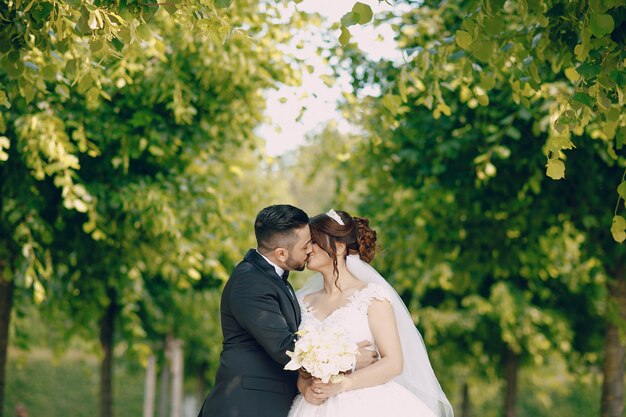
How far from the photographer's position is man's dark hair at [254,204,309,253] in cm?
470

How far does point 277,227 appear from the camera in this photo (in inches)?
185

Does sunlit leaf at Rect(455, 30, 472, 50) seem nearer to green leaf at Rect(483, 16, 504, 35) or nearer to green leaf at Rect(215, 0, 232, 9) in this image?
green leaf at Rect(483, 16, 504, 35)

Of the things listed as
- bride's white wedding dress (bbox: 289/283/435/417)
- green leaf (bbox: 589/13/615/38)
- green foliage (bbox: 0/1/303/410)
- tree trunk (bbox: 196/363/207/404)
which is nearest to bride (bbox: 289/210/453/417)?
bride's white wedding dress (bbox: 289/283/435/417)

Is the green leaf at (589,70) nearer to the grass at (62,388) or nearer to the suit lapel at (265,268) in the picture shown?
the suit lapel at (265,268)

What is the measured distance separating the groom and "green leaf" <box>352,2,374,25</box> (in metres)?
1.27

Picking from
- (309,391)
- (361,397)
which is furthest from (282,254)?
(361,397)

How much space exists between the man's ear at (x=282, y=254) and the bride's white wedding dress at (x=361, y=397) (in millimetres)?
419

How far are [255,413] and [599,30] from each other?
266 centimetres

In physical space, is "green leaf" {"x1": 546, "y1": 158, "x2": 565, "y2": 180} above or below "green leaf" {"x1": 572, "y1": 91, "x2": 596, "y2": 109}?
below

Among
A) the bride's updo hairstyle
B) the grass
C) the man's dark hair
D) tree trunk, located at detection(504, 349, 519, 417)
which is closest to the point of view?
the man's dark hair

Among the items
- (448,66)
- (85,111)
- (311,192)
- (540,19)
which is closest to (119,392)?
(85,111)

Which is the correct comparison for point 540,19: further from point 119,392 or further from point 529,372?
point 119,392

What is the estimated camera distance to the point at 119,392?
2350 centimetres

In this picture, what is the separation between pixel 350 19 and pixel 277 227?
4.33ft
